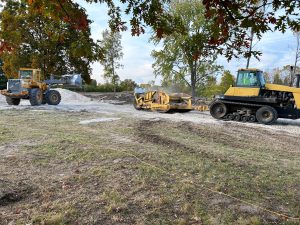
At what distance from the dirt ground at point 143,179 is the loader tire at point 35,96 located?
10.2m

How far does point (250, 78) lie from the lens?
51.5 feet

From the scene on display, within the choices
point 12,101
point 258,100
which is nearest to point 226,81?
point 258,100

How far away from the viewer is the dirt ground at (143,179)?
4.68 metres

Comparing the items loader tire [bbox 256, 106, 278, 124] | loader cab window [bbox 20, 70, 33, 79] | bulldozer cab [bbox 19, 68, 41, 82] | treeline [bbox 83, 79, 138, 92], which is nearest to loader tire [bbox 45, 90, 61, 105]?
bulldozer cab [bbox 19, 68, 41, 82]

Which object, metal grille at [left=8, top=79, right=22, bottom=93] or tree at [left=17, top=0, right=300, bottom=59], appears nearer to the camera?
tree at [left=17, top=0, right=300, bottom=59]

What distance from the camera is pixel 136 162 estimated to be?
22.3 feet

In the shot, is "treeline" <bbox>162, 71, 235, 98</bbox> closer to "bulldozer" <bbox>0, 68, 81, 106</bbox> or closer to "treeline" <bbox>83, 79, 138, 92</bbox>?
"treeline" <bbox>83, 79, 138, 92</bbox>

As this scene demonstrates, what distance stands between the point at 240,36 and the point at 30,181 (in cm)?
374

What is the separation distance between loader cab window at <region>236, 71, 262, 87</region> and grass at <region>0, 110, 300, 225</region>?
19.4ft

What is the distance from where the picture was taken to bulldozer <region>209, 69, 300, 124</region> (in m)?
15.1

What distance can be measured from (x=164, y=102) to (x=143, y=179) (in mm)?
12645

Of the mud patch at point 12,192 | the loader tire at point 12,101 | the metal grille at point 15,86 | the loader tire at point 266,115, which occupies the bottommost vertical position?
the mud patch at point 12,192

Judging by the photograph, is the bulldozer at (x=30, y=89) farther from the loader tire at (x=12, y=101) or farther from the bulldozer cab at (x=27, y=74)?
the loader tire at (x=12, y=101)

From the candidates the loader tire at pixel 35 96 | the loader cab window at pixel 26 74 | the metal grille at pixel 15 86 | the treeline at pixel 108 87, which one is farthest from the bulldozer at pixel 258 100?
the treeline at pixel 108 87
